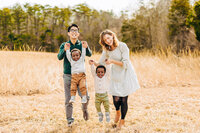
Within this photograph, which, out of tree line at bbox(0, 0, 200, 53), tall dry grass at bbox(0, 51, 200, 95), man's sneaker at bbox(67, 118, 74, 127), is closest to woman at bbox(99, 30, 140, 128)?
man's sneaker at bbox(67, 118, 74, 127)

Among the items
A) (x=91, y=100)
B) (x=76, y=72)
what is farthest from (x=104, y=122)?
(x=91, y=100)

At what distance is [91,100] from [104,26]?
743 inches

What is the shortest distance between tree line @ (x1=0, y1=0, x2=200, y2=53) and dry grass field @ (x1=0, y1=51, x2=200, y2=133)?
4.23 meters

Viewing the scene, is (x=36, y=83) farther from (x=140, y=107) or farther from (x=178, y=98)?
(x=178, y=98)

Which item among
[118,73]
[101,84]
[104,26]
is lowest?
[101,84]

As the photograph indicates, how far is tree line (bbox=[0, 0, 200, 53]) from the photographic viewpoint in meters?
15.6

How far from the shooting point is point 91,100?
6.07 m

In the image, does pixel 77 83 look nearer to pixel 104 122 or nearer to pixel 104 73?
pixel 104 73

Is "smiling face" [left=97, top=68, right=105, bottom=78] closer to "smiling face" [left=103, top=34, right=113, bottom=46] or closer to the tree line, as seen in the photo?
"smiling face" [left=103, top=34, right=113, bottom=46]

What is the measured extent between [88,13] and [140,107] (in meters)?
22.0

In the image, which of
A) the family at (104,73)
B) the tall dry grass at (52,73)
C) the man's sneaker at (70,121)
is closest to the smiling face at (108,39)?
the family at (104,73)

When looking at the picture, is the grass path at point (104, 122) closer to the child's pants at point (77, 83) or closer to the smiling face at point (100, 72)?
the child's pants at point (77, 83)

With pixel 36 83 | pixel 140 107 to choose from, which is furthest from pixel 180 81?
pixel 36 83

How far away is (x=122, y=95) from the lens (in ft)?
10.3
